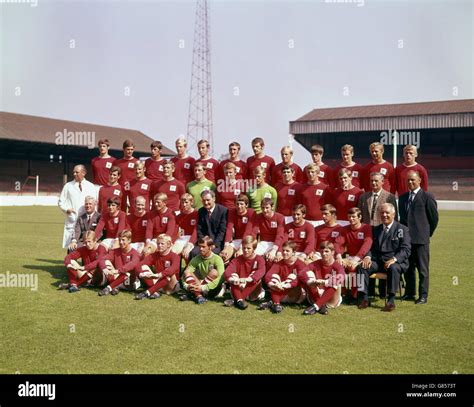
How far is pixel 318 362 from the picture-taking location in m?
4.00

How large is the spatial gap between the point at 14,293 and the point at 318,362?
4602 mm

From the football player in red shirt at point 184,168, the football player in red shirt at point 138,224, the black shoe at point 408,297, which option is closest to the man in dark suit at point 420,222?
the black shoe at point 408,297

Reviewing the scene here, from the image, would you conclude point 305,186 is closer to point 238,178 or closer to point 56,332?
point 238,178

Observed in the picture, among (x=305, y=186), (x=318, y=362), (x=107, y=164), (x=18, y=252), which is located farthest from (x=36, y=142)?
(x=318, y=362)

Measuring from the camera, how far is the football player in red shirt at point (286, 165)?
7241mm

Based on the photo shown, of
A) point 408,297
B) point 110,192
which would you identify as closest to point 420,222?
point 408,297

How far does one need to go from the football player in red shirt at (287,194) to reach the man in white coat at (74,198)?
3353 millimetres

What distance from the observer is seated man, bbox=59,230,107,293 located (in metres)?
6.86

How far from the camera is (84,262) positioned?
284 inches

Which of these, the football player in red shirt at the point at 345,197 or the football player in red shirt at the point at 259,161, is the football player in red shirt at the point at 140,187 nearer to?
the football player in red shirt at the point at 259,161

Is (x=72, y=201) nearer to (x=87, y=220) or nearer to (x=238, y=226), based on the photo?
(x=87, y=220)

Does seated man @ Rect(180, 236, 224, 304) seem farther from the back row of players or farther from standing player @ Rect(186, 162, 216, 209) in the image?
standing player @ Rect(186, 162, 216, 209)
